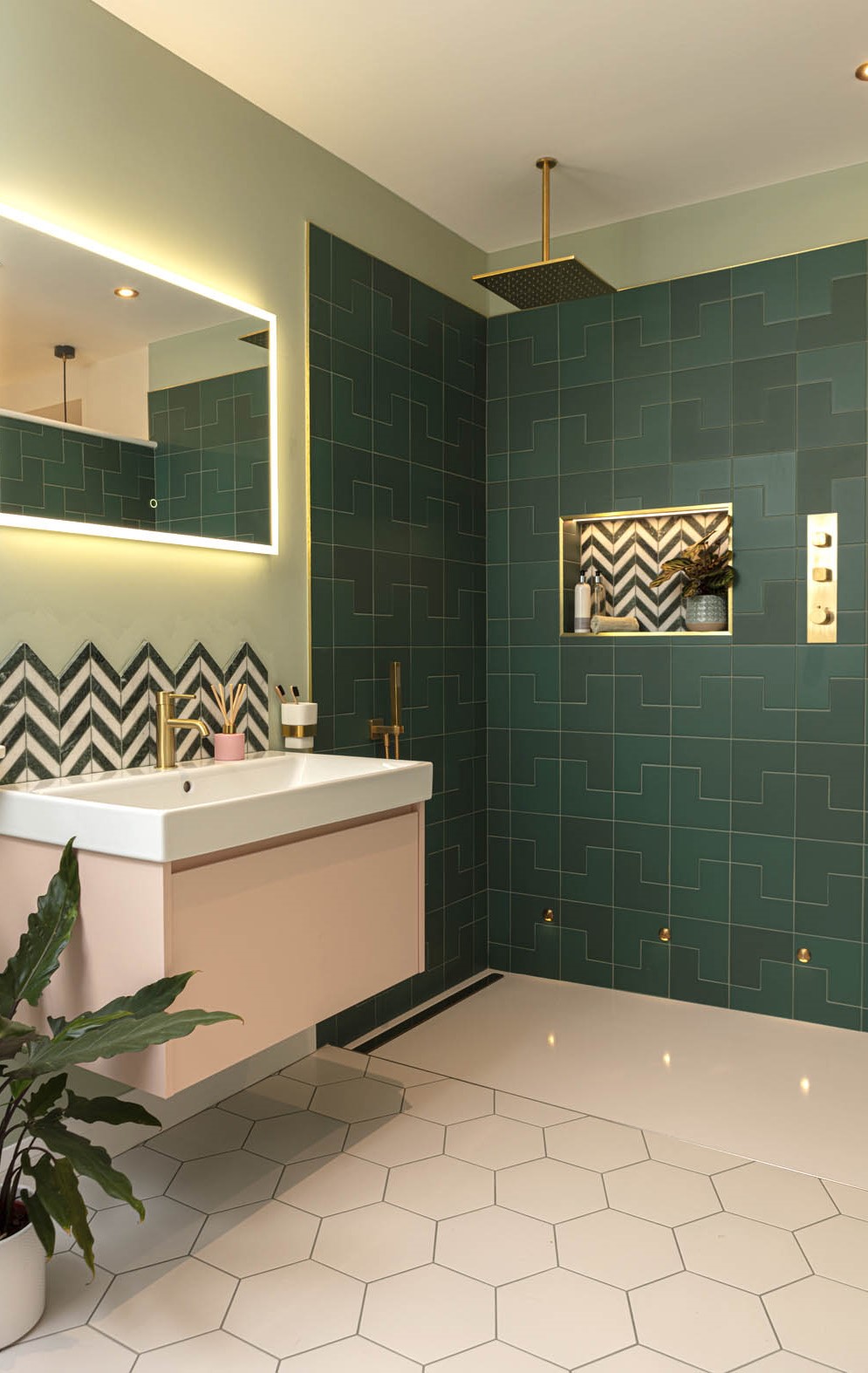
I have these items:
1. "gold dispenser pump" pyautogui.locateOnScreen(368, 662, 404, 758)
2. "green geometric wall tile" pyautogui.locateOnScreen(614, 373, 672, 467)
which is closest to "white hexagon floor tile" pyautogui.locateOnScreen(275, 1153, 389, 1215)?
"gold dispenser pump" pyautogui.locateOnScreen(368, 662, 404, 758)

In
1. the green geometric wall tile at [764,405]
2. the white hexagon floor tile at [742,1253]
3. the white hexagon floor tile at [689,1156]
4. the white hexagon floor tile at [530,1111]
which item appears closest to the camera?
the white hexagon floor tile at [742,1253]

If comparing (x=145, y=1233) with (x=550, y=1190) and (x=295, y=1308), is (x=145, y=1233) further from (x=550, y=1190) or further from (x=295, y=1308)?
(x=550, y=1190)

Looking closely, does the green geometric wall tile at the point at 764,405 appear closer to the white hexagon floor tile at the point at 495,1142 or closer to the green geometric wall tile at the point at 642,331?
the green geometric wall tile at the point at 642,331

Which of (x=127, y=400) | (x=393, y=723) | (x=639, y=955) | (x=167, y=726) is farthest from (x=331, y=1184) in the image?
(x=127, y=400)

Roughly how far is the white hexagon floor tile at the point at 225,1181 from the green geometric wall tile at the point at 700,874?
1.75 meters

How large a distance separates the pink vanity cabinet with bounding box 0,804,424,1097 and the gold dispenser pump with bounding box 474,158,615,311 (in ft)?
5.63

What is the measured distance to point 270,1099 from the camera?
279cm

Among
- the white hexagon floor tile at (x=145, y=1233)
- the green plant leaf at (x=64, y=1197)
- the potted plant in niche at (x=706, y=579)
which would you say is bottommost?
the white hexagon floor tile at (x=145, y=1233)

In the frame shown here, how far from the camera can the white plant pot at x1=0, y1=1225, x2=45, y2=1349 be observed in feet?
5.83

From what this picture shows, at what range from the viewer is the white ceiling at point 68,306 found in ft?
7.27

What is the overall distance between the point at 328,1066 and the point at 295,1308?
112cm

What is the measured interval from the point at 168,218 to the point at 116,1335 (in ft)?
8.17

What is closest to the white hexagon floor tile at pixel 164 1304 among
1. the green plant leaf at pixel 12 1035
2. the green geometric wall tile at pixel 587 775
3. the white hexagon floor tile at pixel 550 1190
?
the green plant leaf at pixel 12 1035

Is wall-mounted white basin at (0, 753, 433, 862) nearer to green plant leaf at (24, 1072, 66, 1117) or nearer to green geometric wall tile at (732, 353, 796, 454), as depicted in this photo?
green plant leaf at (24, 1072, 66, 1117)
